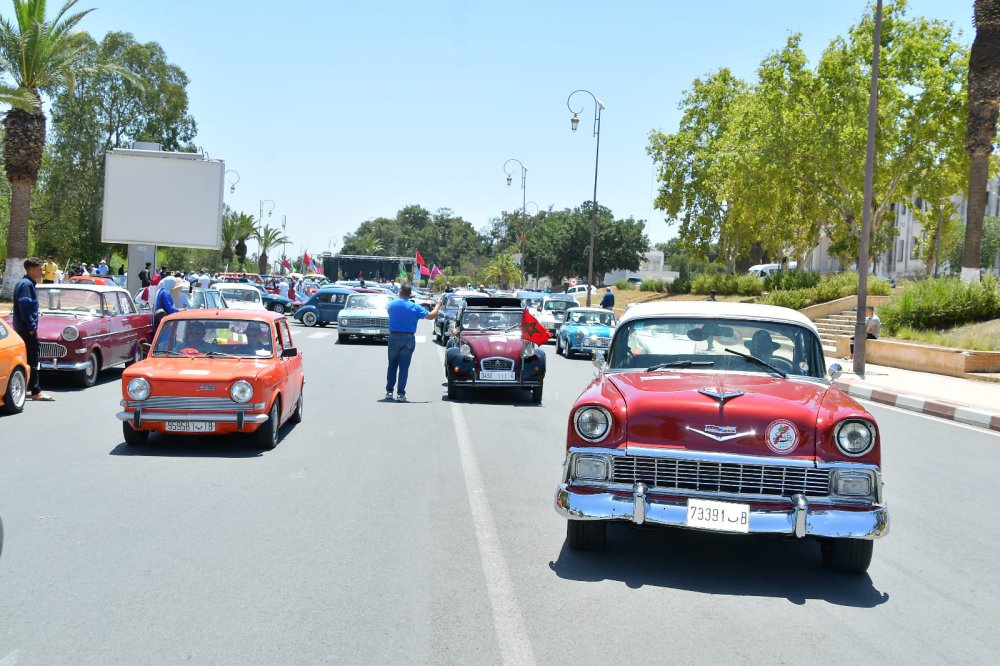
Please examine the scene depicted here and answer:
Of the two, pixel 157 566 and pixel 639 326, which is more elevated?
pixel 639 326

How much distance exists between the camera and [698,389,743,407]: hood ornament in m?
5.70

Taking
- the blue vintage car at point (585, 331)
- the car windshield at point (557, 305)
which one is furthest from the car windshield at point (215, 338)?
the car windshield at point (557, 305)

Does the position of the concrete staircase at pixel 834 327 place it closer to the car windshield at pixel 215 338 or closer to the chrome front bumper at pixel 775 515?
the car windshield at pixel 215 338

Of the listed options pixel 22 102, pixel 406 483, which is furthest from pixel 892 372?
pixel 22 102

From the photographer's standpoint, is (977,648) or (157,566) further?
(157,566)

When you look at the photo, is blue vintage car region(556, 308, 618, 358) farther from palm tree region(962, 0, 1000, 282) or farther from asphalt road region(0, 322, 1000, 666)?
asphalt road region(0, 322, 1000, 666)

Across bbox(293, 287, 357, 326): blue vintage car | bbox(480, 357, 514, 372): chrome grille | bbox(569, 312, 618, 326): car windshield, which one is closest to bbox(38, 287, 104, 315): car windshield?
bbox(480, 357, 514, 372): chrome grille

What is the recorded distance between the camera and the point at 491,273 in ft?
365

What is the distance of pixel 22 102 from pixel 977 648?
29.8 m

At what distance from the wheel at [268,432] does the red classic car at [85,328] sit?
5.67 m

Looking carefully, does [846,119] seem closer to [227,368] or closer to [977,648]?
[227,368]

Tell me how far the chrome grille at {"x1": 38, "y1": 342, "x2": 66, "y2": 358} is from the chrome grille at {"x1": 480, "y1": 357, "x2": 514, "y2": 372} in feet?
21.3

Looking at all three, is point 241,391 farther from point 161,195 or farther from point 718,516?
point 161,195

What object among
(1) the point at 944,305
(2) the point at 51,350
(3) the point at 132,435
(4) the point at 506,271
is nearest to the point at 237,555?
(3) the point at 132,435
